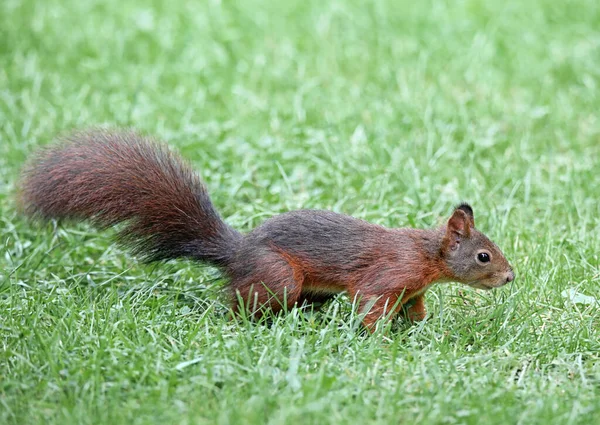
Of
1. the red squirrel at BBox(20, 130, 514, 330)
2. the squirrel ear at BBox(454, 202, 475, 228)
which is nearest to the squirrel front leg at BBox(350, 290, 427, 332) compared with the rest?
the red squirrel at BBox(20, 130, 514, 330)

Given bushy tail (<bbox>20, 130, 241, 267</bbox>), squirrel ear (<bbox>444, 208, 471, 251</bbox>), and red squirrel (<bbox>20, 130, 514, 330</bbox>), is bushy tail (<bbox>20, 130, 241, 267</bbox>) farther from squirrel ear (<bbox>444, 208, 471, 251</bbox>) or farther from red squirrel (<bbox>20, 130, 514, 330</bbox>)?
squirrel ear (<bbox>444, 208, 471, 251</bbox>)

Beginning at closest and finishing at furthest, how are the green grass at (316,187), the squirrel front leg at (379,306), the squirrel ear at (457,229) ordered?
the green grass at (316,187)
the squirrel front leg at (379,306)
the squirrel ear at (457,229)

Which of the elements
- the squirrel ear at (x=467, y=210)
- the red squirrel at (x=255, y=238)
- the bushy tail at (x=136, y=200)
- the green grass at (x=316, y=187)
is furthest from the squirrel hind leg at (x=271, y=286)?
the squirrel ear at (x=467, y=210)

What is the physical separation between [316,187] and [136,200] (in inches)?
65.7

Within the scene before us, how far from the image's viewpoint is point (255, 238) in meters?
4.20

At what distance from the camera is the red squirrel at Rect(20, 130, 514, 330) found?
4.11m

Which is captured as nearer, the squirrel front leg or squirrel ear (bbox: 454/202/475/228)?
the squirrel front leg

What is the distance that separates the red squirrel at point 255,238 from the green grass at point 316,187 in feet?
0.48

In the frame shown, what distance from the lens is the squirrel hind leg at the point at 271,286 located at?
4.07 metres

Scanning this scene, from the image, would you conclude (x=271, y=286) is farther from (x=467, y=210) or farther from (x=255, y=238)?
(x=467, y=210)

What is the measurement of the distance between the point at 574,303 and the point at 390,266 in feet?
2.96

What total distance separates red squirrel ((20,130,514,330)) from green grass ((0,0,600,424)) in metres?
0.15

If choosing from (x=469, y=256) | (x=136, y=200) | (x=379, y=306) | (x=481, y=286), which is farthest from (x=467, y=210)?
(x=136, y=200)

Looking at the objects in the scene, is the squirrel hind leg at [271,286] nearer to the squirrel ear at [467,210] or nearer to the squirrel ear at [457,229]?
the squirrel ear at [457,229]
